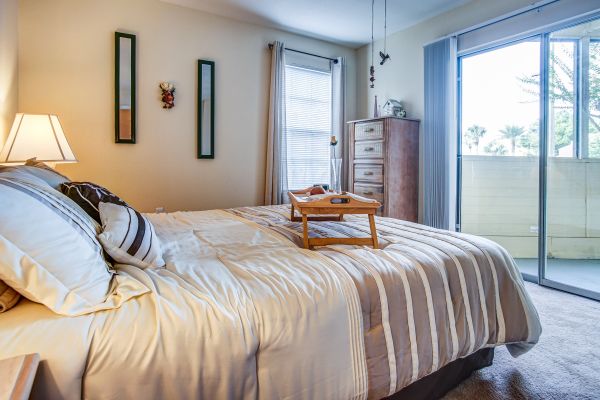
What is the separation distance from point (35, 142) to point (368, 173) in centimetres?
292

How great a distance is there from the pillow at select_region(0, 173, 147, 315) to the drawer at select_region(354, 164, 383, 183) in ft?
10.1

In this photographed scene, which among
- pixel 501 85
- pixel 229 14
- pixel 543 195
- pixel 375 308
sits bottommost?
pixel 375 308

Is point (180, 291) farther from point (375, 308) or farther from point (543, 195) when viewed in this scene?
point (543, 195)

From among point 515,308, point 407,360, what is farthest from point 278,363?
point 515,308

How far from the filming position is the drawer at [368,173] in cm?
377

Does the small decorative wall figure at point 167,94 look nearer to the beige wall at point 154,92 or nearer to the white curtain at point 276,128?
the beige wall at point 154,92

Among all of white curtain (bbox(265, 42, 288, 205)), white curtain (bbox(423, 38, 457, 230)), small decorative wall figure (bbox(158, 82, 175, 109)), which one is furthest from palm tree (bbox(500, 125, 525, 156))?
small decorative wall figure (bbox(158, 82, 175, 109))

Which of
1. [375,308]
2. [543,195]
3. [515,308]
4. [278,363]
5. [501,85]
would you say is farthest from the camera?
[501,85]

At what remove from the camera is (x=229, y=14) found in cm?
374

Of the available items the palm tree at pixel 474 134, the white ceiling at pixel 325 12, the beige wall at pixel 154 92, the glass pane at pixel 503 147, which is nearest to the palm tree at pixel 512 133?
the glass pane at pixel 503 147

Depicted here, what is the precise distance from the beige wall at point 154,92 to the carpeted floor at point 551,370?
291 centimetres

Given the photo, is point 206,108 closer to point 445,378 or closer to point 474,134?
point 474,134

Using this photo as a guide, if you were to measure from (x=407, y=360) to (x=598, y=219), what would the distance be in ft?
8.48

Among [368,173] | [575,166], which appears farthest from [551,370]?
Answer: [368,173]
